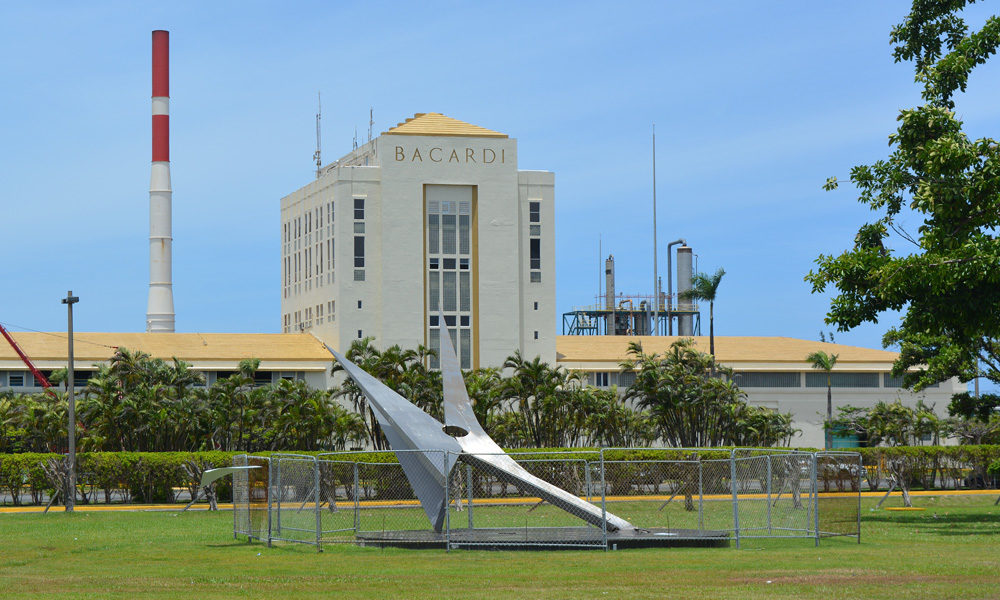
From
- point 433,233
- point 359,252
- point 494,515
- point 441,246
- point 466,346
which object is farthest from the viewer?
point 441,246

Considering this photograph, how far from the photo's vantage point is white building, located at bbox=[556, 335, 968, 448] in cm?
8412

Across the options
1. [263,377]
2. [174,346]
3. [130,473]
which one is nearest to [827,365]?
[263,377]

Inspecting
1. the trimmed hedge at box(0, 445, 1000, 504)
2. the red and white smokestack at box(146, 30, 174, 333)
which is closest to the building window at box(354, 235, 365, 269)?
the red and white smokestack at box(146, 30, 174, 333)

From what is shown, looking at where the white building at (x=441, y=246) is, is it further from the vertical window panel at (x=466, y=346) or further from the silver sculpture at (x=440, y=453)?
the silver sculpture at (x=440, y=453)

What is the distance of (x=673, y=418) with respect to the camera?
2687 inches

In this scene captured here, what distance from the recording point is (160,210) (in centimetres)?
9012

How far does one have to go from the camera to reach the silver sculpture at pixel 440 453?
2586 cm

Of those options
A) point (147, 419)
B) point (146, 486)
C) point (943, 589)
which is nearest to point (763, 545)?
point (943, 589)

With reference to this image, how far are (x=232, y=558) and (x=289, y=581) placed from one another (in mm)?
4307

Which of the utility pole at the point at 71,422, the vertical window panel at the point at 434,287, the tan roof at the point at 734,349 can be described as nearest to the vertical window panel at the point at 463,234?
the vertical window panel at the point at 434,287

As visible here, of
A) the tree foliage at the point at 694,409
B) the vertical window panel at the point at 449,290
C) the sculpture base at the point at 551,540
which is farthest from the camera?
the vertical window panel at the point at 449,290

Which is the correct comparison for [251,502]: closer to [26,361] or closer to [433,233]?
[26,361]

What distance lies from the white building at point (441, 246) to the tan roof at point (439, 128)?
0.30 feet

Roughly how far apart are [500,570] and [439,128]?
65861mm
